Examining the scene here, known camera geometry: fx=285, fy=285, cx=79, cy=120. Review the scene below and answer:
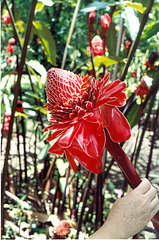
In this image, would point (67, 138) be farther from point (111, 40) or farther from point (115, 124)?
point (111, 40)

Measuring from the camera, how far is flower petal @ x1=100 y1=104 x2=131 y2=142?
0.35 metres

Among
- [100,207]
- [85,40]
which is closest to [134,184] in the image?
[100,207]

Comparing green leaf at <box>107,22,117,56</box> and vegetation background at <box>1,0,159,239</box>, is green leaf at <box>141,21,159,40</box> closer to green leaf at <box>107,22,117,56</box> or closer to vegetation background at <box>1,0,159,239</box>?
vegetation background at <box>1,0,159,239</box>

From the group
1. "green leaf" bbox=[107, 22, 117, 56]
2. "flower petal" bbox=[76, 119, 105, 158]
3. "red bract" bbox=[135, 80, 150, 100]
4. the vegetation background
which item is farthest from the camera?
"green leaf" bbox=[107, 22, 117, 56]

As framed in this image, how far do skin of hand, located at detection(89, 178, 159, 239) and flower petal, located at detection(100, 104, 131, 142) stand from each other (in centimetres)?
7

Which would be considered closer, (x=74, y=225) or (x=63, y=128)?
(x=63, y=128)

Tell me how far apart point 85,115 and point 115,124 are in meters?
0.04

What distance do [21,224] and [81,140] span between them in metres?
0.91

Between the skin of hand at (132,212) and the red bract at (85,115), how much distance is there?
7 centimetres

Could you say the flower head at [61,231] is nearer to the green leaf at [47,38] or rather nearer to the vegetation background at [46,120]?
the vegetation background at [46,120]

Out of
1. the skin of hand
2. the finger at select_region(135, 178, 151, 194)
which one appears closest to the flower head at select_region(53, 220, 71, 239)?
the skin of hand

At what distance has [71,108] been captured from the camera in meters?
0.39

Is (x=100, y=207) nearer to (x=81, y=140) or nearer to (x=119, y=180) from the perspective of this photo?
(x=81, y=140)

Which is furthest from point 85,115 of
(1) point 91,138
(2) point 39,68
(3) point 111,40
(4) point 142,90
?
(3) point 111,40
